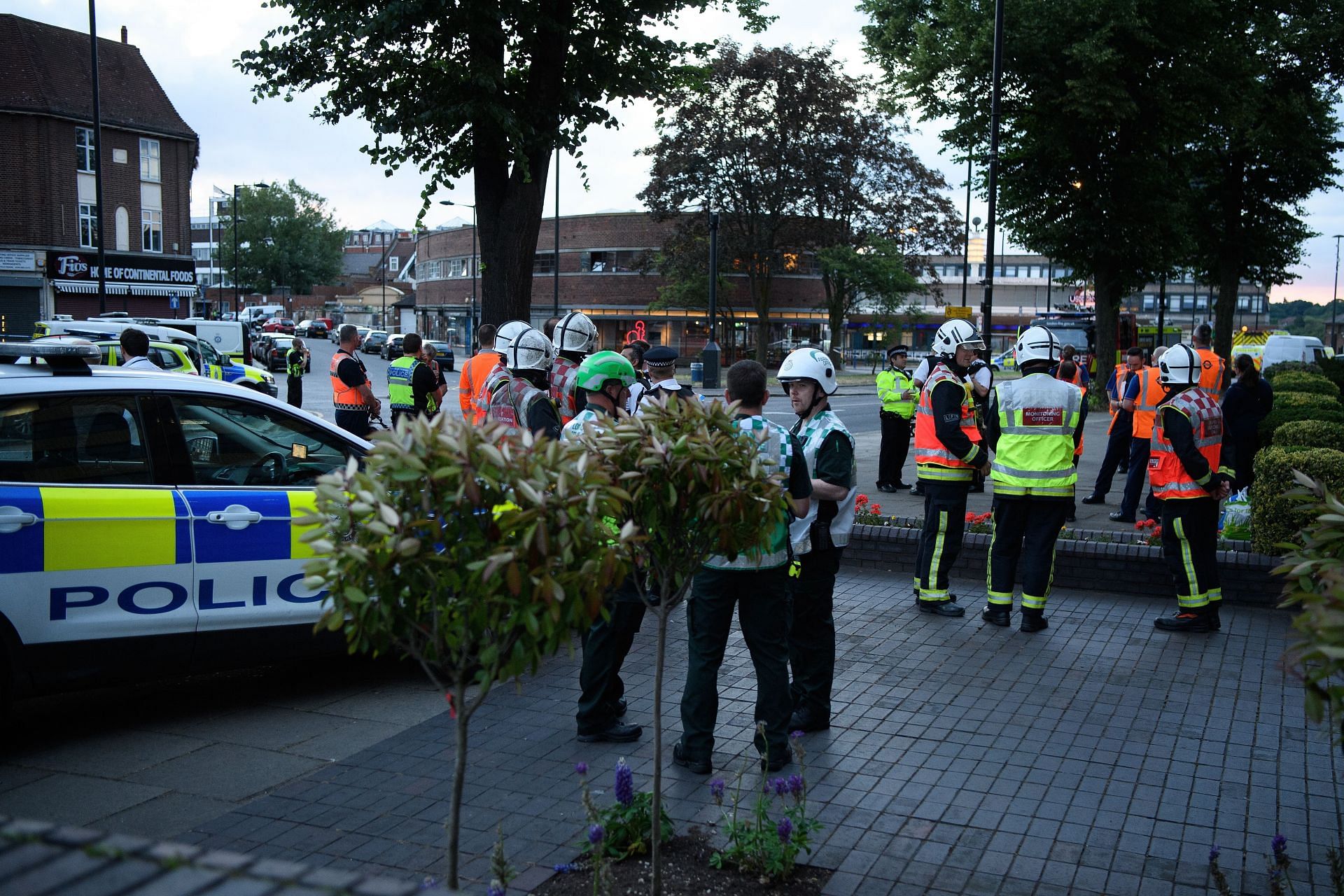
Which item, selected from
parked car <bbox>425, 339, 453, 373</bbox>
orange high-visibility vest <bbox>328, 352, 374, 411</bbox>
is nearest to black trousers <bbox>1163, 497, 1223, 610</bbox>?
orange high-visibility vest <bbox>328, 352, 374, 411</bbox>

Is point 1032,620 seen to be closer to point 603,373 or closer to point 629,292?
point 603,373

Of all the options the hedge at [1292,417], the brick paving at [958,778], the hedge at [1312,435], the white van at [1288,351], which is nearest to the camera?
the brick paving at [958,778]

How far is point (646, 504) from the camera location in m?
4.02

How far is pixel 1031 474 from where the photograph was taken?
7918 mm

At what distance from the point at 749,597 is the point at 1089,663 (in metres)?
3.22

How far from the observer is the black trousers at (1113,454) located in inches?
514

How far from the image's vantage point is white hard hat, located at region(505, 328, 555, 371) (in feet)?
23.5

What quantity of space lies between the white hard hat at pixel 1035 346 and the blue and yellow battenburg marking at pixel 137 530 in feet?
16.7

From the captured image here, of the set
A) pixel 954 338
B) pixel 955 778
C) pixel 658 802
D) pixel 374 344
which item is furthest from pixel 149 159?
pixel 658 802

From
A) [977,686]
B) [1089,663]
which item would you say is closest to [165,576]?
[977,686]

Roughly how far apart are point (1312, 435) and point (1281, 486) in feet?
4.00

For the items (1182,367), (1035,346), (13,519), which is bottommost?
(13,519)

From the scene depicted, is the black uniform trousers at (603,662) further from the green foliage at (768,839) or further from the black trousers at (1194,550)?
the black trousers at (1194,550)

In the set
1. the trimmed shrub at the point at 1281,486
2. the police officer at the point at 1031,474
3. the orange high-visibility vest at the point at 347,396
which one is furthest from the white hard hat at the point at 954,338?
the orange high-visibility vest at the point at 347,396
